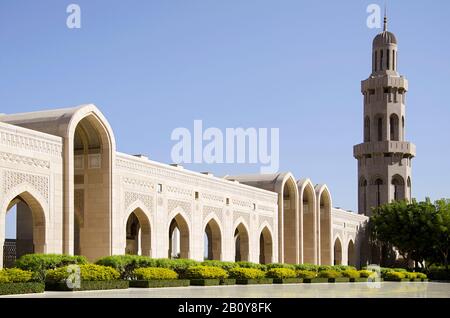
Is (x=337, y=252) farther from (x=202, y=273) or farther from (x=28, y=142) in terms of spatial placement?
(x=28, y=142)

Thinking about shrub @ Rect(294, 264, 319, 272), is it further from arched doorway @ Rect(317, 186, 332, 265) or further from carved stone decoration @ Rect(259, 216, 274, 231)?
arched doorway @ Rect(317, 186, 332, 265)

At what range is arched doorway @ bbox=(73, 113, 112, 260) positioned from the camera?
29344 millimetres

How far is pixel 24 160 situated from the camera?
83.2 feet

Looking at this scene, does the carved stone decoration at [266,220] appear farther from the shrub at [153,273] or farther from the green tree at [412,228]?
the shrub at [153,273]

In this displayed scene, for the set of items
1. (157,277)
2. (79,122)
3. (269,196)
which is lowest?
(157,277)

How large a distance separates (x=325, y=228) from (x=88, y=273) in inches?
1311

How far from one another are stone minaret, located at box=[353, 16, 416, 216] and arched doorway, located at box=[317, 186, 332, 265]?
1459cm

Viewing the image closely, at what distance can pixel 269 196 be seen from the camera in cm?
4572

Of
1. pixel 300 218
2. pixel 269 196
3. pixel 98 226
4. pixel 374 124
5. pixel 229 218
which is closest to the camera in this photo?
pixel 98 226

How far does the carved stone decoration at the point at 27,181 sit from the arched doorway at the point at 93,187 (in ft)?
11.7
